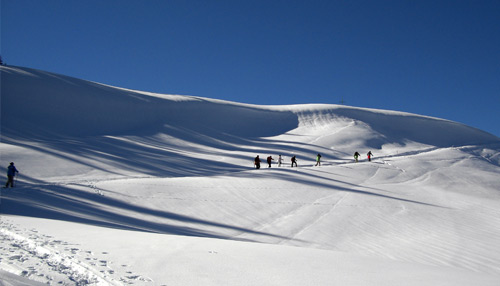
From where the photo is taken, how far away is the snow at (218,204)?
496 centimetres

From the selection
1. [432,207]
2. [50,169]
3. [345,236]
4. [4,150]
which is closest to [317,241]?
[345,236]

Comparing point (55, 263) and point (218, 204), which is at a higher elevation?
point (55, 263)

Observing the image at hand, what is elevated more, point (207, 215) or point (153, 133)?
point (153, 133)

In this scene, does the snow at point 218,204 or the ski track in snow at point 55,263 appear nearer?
the ski track in snow at point 55,263

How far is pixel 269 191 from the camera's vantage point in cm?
1551

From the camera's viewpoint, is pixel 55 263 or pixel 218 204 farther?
pixel 218 204

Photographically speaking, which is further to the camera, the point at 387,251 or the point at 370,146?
the point at 370,146

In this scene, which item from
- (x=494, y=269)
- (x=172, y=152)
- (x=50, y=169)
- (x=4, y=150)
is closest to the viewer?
(x=494, y=269)

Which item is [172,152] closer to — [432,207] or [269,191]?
[269,191]

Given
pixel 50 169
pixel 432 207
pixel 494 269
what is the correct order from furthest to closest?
pixel 50 169 < pixel 432 207 < pixel 494 269

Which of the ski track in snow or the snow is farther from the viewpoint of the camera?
the snow

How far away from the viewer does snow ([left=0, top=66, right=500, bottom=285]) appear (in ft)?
16.3

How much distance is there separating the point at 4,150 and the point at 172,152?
11135mm

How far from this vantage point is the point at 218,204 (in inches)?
511
